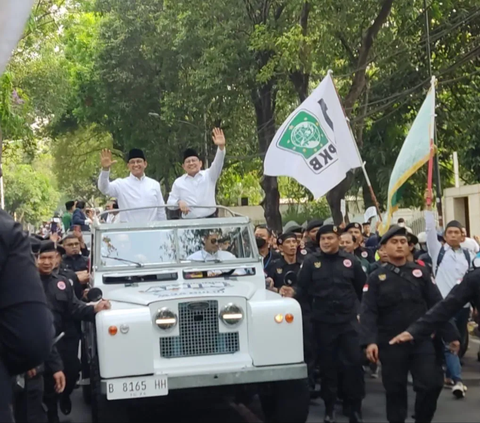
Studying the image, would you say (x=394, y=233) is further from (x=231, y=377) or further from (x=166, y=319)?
(x=166, y=319)

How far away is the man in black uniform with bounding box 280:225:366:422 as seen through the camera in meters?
8.57

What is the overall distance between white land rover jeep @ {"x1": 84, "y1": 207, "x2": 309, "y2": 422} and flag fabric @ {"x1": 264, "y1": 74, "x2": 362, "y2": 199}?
3.56 metres

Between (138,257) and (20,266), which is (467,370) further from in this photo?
(20,266)

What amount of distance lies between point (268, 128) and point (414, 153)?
52.1ft

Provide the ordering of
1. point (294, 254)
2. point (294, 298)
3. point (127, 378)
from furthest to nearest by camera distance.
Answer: point (294, 254)
point (294, 298)
point (127, 378)

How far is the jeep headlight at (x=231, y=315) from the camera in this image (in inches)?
316

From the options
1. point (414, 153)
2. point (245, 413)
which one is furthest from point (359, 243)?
point (245, 413)

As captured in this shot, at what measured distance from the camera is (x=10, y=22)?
284 cm

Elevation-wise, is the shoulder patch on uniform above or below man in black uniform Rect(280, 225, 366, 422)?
above

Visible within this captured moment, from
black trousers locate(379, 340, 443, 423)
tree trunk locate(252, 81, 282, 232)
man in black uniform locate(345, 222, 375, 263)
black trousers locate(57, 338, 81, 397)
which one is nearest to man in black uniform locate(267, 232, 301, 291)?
man in black uniform locate(345, 222, 375, 263)

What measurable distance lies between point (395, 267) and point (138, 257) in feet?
9.17

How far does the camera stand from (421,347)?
279 inches

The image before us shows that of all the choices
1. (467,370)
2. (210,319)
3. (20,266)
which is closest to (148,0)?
(467,370)

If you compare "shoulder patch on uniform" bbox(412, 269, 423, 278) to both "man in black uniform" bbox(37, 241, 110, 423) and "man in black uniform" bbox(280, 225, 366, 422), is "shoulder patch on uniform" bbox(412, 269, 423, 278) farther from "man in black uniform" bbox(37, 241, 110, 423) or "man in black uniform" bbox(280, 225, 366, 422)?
"man in black uniform" bbox(37, 241, 110, 423)
